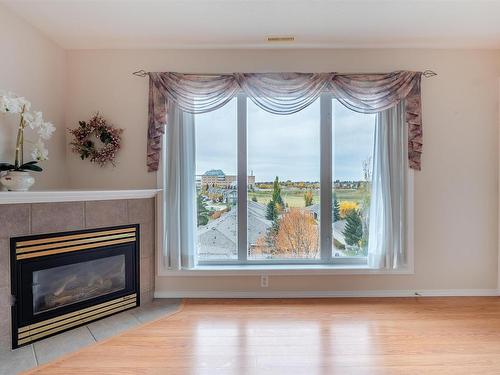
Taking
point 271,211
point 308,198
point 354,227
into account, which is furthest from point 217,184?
point 354,227

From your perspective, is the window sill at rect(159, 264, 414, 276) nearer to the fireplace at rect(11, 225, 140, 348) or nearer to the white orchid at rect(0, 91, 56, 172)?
the fireplace at rect(11, 225, 140, 348)

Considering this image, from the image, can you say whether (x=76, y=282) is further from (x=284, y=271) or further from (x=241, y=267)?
(x=284, y=271)

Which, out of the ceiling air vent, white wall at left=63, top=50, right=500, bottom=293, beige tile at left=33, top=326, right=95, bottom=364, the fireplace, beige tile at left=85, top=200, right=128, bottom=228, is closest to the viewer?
beige tile at left=33, top=326, right=95, bottom=364

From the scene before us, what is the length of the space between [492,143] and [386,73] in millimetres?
1228

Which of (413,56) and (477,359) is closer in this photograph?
(477,359)

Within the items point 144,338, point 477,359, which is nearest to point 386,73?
point 477,359

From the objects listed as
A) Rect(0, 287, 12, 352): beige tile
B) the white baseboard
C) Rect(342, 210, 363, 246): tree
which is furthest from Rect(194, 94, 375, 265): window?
Rect(0, 287, 12, 352): beige tile

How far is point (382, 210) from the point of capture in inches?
111

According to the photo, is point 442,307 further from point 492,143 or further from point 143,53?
point 143,53

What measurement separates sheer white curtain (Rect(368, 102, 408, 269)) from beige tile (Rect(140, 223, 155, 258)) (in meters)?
2.07

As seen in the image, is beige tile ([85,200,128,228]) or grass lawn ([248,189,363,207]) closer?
beige tile ([85,200,128,228])

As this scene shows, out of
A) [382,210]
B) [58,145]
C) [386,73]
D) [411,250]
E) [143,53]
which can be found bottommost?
[411,250]

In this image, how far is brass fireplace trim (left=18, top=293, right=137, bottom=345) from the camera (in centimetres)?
215

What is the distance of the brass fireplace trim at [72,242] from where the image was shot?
7.03 ft
